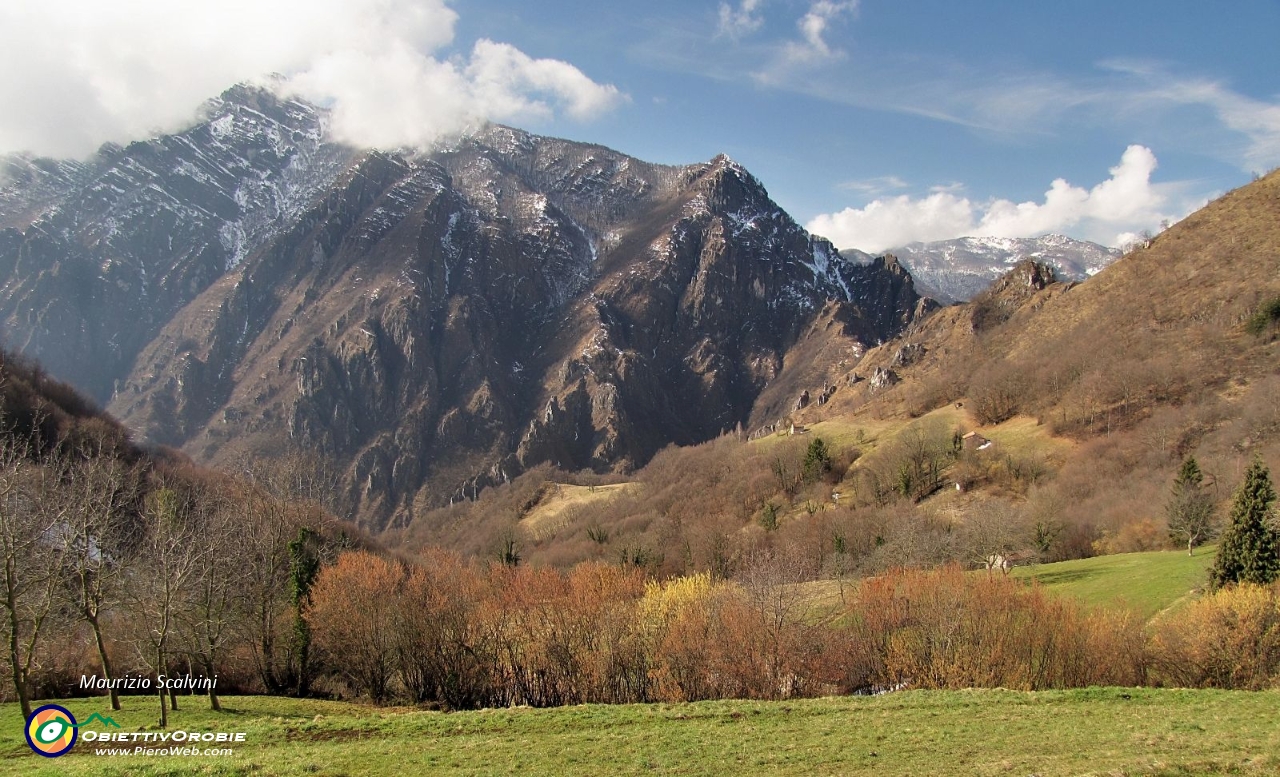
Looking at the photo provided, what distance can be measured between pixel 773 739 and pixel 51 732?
86.1ft

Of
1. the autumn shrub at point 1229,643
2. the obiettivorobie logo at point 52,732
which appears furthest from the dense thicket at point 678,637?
the obiettivorobie logo at point 52,732

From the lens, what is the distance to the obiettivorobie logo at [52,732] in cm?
2281

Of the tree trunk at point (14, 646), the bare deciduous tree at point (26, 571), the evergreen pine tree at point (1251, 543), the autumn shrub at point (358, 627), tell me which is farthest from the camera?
the autumn shrub at point (358, 627)

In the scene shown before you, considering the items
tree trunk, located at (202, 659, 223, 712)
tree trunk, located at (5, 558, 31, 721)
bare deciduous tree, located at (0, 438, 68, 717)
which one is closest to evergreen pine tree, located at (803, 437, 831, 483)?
tree trunk, located at (202, 659, 223, 712)

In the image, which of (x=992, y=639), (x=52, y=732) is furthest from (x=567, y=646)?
(x=52, y=732)

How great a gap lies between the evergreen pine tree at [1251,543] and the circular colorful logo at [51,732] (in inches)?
2344

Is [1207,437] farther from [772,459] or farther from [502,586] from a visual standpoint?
[502,586]

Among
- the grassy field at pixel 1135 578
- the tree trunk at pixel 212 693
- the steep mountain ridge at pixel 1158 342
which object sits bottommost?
the grassy field at pixel 1135 578

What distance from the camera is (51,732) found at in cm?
2373

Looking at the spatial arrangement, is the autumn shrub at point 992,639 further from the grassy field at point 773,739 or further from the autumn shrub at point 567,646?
the autumn shrub at point 567,646

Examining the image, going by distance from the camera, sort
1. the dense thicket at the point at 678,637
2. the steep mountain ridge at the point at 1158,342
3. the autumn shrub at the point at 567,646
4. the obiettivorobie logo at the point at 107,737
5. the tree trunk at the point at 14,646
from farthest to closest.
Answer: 1. the steep mountain ridge at the point at 1158,342
2. the autumn shrub at the point at 567,646
3. the dense thicket at the point at 678,637
4. the tree trunk at the point at 14,646
5. the obiettivorobie logo at the point at 107,737

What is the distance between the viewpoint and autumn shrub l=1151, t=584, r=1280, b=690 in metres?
35.9

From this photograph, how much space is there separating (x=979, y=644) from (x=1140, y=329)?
14842 cm

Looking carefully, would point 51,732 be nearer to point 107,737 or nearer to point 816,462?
point 107,737
